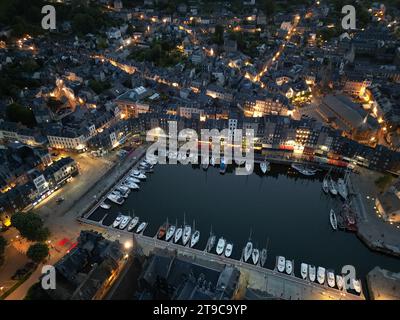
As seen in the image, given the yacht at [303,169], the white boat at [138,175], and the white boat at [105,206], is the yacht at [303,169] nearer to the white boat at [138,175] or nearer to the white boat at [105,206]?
the white boat at [138,175]

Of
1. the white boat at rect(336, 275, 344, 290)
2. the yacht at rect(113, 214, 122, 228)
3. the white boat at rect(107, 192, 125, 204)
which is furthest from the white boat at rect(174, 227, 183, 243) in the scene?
the white boat at rect(336, 275, 344, 290)

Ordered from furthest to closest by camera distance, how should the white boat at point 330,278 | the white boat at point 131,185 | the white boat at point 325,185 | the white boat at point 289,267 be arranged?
the white boat at point 325,185, the white boat at point 131,185, the white boat at point 289,267, the white boat at point 330,278

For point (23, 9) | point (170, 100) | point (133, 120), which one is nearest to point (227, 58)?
point (170, 100)

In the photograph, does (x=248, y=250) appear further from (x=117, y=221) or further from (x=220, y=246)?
(x=117, y=221)

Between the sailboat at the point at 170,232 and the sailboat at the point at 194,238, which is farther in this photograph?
the sailboat at the point at 170,232

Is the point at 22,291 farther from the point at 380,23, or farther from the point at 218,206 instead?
the point at 380,23

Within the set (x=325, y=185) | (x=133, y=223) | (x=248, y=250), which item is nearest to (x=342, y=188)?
(x=325, y=185)

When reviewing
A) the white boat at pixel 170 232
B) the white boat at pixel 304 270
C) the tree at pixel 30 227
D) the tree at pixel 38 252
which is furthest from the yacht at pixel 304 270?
the tree at pixel 30 227
